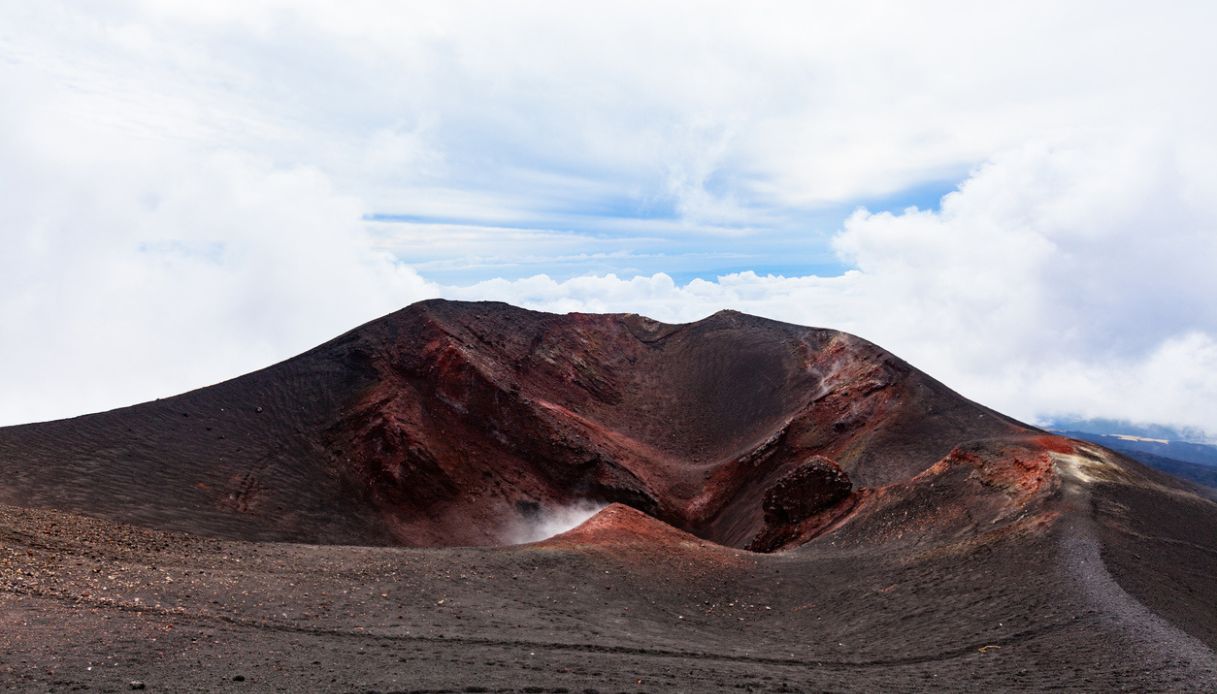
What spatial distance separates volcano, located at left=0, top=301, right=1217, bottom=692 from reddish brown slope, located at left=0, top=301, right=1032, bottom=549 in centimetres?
18

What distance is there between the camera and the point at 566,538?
87.7 ft

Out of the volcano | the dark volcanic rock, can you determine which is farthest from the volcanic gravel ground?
the dark volcanic rock

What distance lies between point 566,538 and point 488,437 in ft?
60.5

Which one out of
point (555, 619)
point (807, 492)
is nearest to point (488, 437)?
point (807, 492)

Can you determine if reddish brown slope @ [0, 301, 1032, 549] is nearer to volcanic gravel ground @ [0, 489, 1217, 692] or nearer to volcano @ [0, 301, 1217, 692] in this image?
volcano @ [0, 301, 1217, 692]

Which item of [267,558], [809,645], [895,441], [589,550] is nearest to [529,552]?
[589,550]

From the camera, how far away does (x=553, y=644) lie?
15.5 metres

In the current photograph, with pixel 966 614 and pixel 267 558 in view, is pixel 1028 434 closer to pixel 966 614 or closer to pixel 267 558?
pixel 966 614

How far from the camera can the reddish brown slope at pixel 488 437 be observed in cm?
3097

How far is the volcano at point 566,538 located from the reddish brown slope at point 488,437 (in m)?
0.18

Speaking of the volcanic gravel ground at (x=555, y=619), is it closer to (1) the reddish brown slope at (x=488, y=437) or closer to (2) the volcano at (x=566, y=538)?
(2) the volcano at (x=566, y=538)

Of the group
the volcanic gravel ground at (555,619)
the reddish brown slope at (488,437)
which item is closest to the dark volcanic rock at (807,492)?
the reddish brown slope at (488,437)

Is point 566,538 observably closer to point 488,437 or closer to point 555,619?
point 555,619

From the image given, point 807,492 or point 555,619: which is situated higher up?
point 807,492
